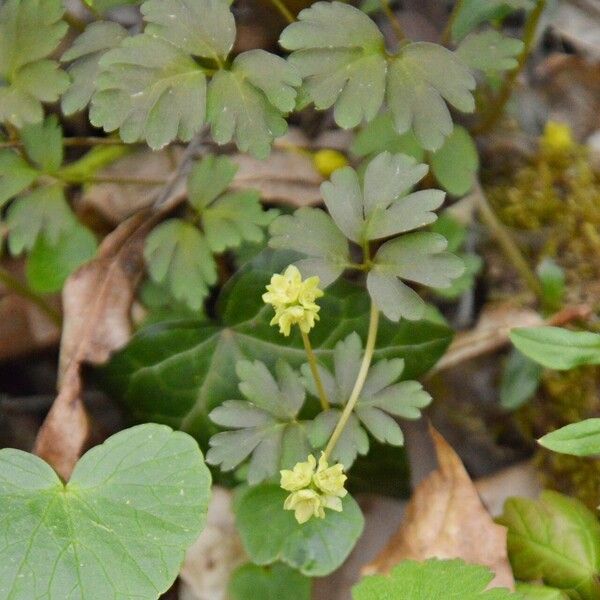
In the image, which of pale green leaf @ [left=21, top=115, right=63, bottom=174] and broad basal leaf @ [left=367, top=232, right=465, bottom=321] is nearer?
broad basal leaf @ [left=367, top=232, right=465, bottom=321]

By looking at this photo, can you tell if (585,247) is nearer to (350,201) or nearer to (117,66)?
(350,201)

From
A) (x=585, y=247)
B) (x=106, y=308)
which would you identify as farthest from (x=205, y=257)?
(x=585, y=247)

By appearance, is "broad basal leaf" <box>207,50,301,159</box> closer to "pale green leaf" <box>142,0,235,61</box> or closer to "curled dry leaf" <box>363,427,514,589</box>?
"pale green leaf" <box>142,0,235,61</box>

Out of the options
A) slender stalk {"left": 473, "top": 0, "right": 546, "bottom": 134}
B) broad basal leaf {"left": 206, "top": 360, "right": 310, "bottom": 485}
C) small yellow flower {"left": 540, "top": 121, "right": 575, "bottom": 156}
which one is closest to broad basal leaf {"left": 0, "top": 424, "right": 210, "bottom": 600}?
broad basal leaf {"left": 206, "top": 360, "right": 310, "bottom": 485}

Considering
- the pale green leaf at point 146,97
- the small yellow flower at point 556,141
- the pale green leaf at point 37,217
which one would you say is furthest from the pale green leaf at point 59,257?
the small yellow flower at point 556,141

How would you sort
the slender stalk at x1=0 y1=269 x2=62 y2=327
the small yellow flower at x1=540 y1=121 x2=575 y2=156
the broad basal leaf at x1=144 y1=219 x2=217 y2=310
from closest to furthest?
the broad basal leaf at x1=144 y1=219 x2=217 y2=310, the slender stalk at x1=0 y1=269 x2=62 y2=327, the small yellow flower at x1=540 y1=121 x2=575 y2=156

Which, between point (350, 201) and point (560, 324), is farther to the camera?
point (560, 324)
